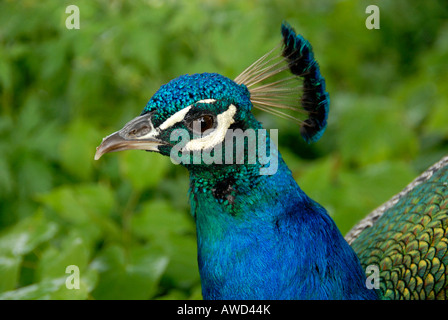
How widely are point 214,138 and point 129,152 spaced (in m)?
0.92

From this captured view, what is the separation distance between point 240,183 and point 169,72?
1332 millimetres

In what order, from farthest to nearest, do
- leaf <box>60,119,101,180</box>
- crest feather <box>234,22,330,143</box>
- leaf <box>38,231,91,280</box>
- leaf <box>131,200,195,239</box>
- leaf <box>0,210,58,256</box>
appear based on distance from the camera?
leaf <box>60,119,101,180</box>
leaf <box>131,200,195,239</box>
leaf <box>0,210,58,256</box>
leaf <box>38,231,91,280</box>
crest feather <box>234,22,330,143</box>

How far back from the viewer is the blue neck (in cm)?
89

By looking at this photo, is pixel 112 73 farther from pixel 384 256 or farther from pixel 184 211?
pixel 384 256

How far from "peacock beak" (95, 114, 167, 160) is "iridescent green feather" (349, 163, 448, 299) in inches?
21.4

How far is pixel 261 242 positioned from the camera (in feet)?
2.93

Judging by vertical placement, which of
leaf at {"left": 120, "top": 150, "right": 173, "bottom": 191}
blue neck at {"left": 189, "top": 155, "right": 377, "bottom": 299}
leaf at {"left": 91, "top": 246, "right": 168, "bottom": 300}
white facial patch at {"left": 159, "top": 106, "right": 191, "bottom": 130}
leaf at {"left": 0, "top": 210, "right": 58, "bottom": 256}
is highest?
leaf at {"left": 120, "top": 150, "right": 173, "bottom": 191}

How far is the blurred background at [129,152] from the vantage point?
158 cm

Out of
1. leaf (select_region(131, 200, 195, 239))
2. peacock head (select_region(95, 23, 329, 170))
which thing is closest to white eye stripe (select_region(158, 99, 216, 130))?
peacock head (select_region(95, 23, 329, 170))

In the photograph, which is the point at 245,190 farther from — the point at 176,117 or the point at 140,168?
the point at 140,168

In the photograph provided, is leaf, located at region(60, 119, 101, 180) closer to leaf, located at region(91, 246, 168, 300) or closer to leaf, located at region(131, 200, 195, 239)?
leaf, located at region(131, 200, 195, 239)

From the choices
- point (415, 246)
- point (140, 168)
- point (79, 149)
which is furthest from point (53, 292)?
point (79, 149)

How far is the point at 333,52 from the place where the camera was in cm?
286

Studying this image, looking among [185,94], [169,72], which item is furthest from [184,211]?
[185,94]
